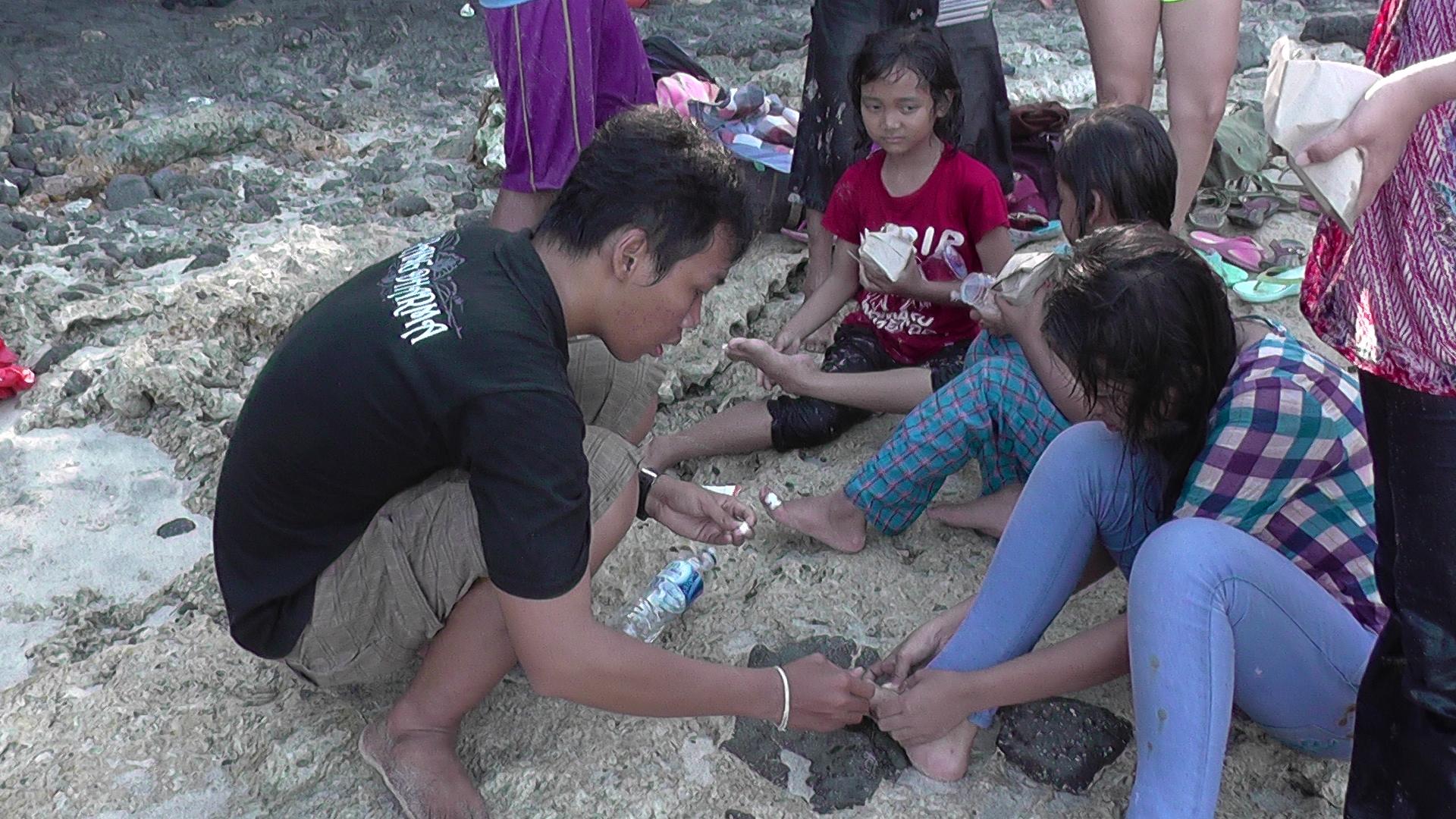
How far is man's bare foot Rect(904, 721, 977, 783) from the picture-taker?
179 centimetres

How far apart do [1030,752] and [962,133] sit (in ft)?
6.20

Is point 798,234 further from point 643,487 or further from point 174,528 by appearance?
point 174,528

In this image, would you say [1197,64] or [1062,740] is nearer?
[1062,740]

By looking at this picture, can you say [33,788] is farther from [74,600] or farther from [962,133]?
[962,133]

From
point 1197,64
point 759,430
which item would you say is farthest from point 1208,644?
point 1197,64

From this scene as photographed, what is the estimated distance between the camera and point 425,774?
5.60 ft

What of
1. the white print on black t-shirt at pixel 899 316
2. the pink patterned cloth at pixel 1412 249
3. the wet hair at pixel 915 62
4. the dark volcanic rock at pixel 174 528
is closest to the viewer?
the pink patterned cloth at pixel 1412 249

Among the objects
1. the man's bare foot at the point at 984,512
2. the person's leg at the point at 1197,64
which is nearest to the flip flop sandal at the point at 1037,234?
the person's leg at the point at 1197,64

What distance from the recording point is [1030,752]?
181cm

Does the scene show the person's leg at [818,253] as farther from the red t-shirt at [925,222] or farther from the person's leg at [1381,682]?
the person's leg at [1381,682]

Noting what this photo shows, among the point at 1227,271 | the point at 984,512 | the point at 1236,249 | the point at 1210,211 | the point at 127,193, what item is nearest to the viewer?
the point at 984,512

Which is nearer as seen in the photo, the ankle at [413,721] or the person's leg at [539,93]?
the ankle at [413,721]

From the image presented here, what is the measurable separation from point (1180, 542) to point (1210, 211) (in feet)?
7.70

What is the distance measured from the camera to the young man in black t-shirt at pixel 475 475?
56.5 inches
